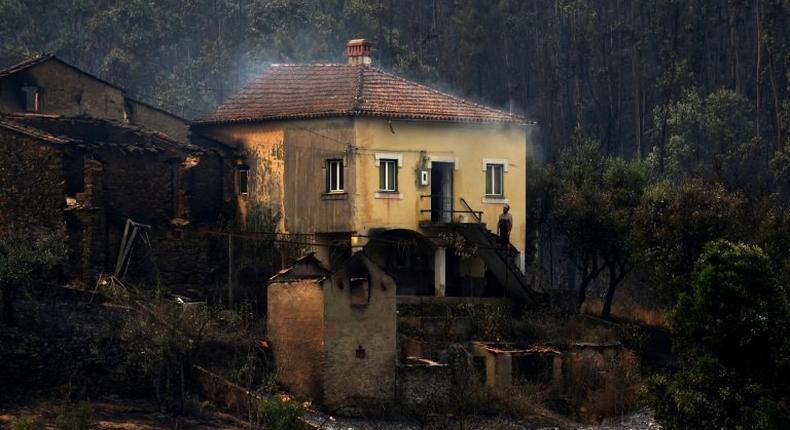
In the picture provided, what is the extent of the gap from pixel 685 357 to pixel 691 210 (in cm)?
1077

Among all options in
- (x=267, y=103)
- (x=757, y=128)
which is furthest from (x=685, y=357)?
(x=757, y=128)

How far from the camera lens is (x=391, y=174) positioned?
4794 cm

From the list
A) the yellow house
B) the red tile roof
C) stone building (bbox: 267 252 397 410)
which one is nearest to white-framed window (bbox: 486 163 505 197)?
the yellow house

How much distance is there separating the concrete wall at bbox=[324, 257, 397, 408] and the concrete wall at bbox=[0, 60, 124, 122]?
48.4ft

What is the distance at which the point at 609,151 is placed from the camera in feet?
259

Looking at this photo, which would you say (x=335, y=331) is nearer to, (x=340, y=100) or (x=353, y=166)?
(x=353, y=166)

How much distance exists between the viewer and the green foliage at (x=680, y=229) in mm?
46156

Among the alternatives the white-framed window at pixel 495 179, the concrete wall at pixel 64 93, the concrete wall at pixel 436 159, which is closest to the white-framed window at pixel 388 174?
the concrete wall at pixel 436 159

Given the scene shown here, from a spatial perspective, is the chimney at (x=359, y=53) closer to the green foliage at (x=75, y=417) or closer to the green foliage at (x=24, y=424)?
the green foliage at (x=75, y=417)

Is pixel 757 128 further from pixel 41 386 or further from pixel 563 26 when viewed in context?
pixel 41 386

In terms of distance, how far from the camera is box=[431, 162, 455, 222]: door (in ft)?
160

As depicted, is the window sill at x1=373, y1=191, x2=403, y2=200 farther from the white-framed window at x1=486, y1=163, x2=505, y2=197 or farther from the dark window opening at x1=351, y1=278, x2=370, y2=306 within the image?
the dark window opening at x1=351, y1=278, x2=370, y2=306

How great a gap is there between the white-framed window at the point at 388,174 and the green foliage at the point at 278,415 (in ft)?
43.6

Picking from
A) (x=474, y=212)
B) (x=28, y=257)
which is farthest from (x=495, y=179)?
(x=28, y=257)
